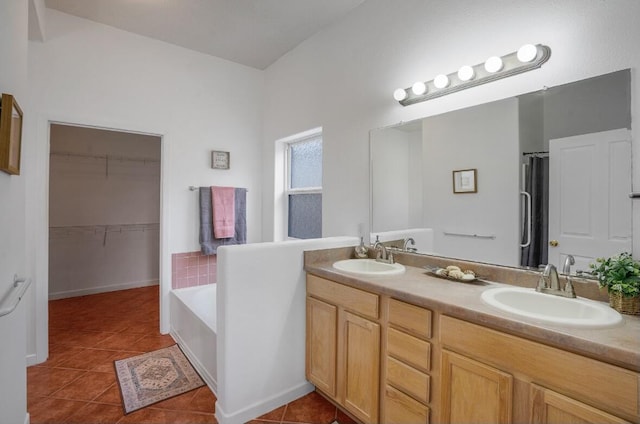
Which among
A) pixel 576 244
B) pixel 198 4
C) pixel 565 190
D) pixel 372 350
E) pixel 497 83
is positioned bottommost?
pixel 372 350

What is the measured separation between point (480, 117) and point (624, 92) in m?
0.57

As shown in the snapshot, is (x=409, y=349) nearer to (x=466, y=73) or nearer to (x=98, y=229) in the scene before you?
(x=466, y=73)

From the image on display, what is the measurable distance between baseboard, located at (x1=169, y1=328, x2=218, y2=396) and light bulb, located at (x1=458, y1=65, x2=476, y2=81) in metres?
2.38

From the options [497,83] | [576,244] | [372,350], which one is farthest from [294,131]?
[576,244]

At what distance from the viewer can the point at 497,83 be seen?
1639mm

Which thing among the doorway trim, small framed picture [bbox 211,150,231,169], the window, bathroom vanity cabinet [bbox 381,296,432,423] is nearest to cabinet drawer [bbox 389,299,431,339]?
bathroom vanity cabinet [bbox 381,296,432,423]

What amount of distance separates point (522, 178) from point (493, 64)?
1.96 ft

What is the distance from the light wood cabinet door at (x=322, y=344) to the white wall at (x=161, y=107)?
67.3 inches

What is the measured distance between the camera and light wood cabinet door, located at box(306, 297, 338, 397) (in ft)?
6.05

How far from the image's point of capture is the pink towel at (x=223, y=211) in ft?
10.6

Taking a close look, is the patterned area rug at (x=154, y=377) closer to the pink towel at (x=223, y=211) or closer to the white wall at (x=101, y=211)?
the pink towel at (x=223, y=211)

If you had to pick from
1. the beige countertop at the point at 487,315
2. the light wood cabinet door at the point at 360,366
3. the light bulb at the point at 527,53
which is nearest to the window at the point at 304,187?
the beige countertop at the point at 487,315

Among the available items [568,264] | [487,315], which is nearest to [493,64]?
[568,264]

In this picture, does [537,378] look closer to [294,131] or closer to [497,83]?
[497,83]
